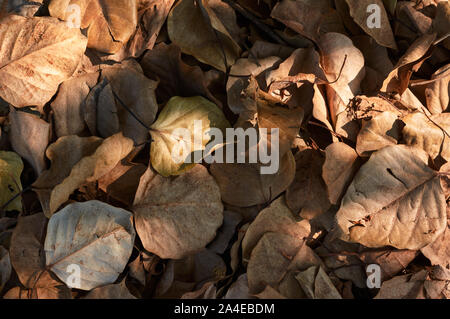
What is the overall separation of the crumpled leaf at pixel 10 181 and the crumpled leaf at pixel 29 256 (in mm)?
39

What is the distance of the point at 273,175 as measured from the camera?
2.56 ft

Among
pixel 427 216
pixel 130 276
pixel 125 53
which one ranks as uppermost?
pixel 125 53

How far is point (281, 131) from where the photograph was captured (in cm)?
77

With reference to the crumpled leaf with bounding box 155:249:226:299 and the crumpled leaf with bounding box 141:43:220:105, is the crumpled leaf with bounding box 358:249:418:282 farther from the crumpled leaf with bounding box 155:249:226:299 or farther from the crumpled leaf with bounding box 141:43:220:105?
the crumpled leaf with bounding box 141:43:220:105

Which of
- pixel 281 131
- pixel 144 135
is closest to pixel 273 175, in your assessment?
pixel 281 131

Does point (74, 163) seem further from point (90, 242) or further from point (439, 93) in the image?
point (439, 93)

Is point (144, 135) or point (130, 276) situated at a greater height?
point (144, 135)

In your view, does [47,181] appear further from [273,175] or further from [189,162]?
[273,175]

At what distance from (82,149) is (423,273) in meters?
0.58

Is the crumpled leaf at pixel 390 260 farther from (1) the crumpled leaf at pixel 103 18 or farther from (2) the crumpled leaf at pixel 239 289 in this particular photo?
(1) the crumpled leaf at pixel 103 18

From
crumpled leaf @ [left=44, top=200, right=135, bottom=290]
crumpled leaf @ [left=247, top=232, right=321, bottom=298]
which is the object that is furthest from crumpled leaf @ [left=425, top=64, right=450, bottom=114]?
crumpled leaf @ [left=44, top=200, right=135, bottom=290]

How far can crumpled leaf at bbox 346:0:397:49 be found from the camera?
801mm

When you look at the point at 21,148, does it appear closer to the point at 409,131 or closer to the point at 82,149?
the point at 82,149

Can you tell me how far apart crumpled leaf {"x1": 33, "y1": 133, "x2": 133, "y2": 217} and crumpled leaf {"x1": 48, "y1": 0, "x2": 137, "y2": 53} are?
18 cm
